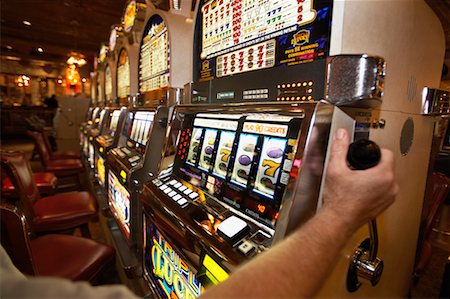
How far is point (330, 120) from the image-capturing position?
840mm

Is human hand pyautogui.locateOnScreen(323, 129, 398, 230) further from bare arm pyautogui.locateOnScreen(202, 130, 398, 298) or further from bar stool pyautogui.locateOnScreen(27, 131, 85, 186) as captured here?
bar stool pyautogui.locateOnScreen(27, 131, 85, 186)

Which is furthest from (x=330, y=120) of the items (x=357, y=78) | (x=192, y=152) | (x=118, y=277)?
(x=118, y=277)

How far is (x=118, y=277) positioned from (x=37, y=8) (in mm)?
6766

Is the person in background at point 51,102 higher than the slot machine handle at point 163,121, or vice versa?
the person in background at point 51,102

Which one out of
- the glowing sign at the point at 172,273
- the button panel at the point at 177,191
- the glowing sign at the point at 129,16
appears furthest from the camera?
the glowing sign at the point at 129,16

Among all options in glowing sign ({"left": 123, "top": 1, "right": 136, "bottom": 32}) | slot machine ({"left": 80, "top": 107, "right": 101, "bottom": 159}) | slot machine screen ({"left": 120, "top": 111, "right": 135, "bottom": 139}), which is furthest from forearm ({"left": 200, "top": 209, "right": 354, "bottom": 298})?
slot machine ({"left": 80, "top": 107, "right": 101, "bottom": 159})

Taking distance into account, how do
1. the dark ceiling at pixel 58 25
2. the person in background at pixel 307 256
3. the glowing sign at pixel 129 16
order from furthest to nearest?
the dark ceiling at pixel 58 25 → the glowing sign at pixel 129 16 → the person in background at pixel 307 256

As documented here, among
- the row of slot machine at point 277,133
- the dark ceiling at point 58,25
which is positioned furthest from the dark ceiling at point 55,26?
the row of slot machine at point 277,133

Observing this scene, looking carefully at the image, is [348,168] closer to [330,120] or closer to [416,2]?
[330,120]

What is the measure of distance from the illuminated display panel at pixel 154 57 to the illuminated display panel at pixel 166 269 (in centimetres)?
126

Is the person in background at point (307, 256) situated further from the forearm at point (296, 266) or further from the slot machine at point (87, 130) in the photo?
the slot machine at point (87, 130)

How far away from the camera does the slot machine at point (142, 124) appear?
1942 mm

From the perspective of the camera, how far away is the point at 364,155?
2.16 feet

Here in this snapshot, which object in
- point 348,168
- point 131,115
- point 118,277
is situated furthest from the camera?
point 131,115
